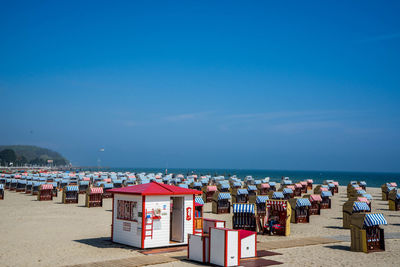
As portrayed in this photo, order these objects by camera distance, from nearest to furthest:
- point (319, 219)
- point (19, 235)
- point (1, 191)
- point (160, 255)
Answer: point (160, 255) → point (19, 235) → point (319, 219) → point (1, 191)

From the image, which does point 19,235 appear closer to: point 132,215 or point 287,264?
point 132,215

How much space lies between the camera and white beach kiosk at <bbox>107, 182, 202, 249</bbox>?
12.9 metres

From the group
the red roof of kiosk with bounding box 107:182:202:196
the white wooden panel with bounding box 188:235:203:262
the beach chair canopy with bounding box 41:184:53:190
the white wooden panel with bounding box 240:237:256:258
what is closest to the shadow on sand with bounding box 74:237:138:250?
the red roof of kiosk with bounding box 107:182:202:196

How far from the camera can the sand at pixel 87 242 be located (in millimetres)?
11617

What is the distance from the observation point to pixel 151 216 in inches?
508

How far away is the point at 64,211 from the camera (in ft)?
75.4

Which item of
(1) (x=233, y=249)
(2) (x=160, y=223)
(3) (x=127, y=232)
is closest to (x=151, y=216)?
(2) (x=160, y=223)

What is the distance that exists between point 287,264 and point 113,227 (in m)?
5.96

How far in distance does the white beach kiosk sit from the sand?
0.51 m

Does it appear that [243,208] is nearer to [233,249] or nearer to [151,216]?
[151,216]

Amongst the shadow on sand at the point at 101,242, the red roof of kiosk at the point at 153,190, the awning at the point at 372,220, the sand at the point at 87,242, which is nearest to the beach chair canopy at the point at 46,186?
the sand at the point at 87,242

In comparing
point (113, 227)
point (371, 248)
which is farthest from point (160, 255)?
point (371, 248)

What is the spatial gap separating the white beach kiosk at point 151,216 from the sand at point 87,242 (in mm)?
514

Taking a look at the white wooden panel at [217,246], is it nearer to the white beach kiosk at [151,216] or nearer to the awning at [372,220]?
the white beach kiosk at [151,216]
